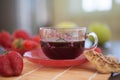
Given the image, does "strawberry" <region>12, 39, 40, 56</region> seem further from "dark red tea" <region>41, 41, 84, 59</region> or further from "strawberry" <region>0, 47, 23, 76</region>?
"strawberry" <region>0, 47, 23, 76</region>

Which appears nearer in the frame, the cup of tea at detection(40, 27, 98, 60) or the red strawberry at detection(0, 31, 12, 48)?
the cup of tea at detection(40, 27, 98, 60)

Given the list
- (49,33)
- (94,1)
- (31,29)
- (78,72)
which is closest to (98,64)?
(78,72)

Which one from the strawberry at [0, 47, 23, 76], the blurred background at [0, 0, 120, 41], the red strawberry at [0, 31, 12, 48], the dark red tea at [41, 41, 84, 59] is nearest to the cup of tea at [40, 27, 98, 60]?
the dark red tea at [41, 41, 84, 59]

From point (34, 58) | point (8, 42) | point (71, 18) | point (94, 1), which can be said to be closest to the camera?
point (34, 58)

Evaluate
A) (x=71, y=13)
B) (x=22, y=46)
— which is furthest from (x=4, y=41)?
(x=71, y=13)

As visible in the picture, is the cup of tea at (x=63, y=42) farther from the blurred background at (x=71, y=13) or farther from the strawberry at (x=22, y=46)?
the blurred background at (x=71, y=13)

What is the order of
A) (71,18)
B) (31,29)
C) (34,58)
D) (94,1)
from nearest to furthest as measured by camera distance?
1. (34,58)
2. (31,29)
3. (94,1)
4. (71,18)

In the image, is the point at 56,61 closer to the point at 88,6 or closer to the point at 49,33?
the point at 49,33
